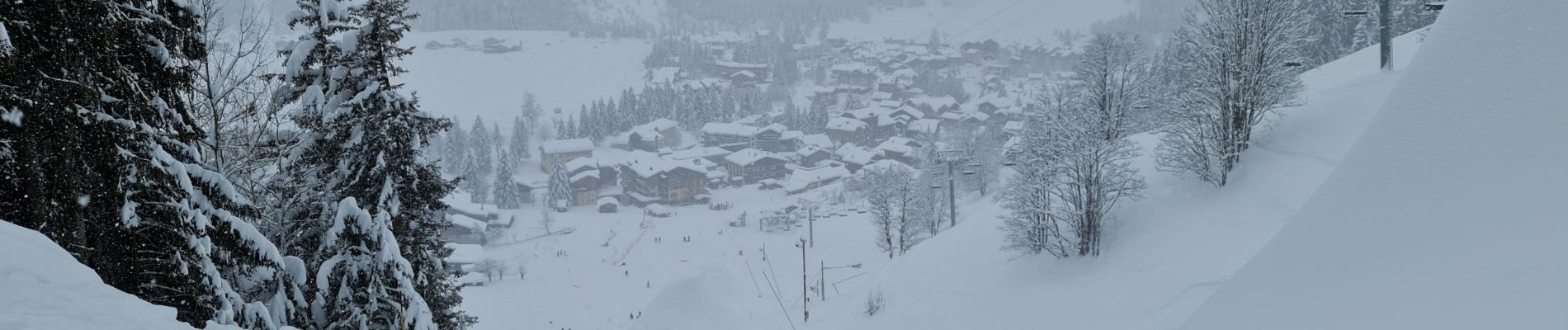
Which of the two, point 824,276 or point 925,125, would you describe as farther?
point 925,125

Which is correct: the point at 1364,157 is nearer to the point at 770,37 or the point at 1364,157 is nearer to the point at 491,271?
the point at 491,271

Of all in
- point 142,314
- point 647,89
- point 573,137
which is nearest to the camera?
point 142,314

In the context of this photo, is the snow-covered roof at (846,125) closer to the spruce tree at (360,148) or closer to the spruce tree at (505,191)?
the spruce tree at (505,191)

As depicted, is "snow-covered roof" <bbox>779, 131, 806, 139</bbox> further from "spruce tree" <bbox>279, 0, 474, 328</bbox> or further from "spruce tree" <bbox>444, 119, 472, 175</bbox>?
"spruce tree" <bbox>279, 0, 474, 328</bbox>

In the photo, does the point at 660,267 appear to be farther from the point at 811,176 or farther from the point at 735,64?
the point at 735,64

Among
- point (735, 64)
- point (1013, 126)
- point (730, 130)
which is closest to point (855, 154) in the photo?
point (730, 130)

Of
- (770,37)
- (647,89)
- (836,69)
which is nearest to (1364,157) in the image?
(647,89)

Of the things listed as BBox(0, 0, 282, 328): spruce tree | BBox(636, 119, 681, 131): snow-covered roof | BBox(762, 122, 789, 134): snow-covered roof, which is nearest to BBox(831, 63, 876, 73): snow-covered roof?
BBox(762, 122, 789, 134): snow-covered roof

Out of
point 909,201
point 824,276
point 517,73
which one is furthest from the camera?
point 517,73
